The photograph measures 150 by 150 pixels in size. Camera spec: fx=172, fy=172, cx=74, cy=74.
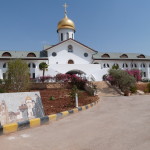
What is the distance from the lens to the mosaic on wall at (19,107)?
5168mm

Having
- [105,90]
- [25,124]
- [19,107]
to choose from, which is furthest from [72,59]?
[25,124]

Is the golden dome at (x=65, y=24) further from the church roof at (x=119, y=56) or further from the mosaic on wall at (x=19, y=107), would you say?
the mosaic on wall at (x=19, y=107)

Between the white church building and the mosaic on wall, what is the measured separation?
23941 millimetres

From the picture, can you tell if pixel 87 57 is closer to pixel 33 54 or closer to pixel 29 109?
pixel 33 54

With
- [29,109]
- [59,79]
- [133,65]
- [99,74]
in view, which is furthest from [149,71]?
[29,109]

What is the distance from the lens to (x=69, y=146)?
11.8 ft

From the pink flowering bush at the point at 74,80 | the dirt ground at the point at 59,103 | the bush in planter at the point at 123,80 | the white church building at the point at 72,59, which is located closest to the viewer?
the dirt ground at the point at 59,103

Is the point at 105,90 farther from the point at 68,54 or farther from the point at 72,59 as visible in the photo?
the point at 68,54

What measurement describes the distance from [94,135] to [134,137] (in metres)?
0.95

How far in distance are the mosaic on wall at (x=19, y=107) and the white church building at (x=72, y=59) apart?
2394 centimetres

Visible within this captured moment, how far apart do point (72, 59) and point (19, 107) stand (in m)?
31.3

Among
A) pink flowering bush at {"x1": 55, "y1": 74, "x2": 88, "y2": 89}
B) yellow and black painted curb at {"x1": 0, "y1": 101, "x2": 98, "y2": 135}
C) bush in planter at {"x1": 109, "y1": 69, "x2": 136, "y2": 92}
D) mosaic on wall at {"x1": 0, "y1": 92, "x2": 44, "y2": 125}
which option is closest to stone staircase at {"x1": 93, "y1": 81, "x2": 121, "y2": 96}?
bush in planter at {"x1": 109, "y1": 69, "x2": 136, "y2": 92}

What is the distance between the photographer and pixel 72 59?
120 ft

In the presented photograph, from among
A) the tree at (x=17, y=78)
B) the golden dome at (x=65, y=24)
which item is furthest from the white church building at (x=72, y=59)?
the tree at (x=17, y=78)
